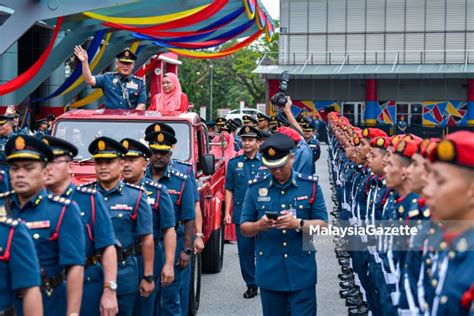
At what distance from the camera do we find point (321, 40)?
5519cm

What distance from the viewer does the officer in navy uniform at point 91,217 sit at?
17.7 feet

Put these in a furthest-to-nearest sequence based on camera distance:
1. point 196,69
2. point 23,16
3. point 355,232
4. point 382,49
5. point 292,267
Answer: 1. point 196,69
2. point 382,49
3. point 23,16
4. point 355,232
5. point 292,267

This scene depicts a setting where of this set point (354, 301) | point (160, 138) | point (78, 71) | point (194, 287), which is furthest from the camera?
point (78, 71)

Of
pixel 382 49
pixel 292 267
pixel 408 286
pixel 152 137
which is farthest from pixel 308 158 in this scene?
pixel 382 49

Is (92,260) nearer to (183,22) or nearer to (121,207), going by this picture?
(121,207)

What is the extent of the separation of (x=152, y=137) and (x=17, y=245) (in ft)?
10.6

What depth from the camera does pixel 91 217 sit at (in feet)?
17.7

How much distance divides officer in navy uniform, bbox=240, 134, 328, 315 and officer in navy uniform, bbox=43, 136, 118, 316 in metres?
1.43

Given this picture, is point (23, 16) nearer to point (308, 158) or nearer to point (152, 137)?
point (308, 158)

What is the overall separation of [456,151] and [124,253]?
9.97 feet

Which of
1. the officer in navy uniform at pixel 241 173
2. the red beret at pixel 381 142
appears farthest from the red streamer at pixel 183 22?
the red beret at pixel 381 142

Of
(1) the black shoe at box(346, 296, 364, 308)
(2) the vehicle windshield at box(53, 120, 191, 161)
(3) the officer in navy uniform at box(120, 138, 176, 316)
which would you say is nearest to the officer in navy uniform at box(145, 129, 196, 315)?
(3) the officer in navy uniform at box(120, 138, 176, 316)

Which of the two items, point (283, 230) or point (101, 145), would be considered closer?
point (101, 145)

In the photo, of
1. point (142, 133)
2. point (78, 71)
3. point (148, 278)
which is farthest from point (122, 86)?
point (78, 71)
